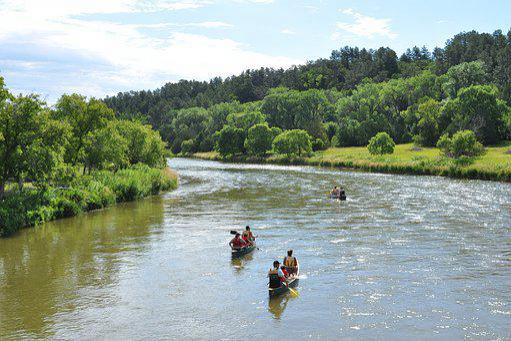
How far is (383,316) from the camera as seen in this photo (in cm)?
2239

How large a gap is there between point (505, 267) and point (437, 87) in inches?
6484

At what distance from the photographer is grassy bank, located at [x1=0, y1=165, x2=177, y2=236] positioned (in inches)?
1635

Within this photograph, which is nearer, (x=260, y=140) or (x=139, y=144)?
(x=139, y=144)

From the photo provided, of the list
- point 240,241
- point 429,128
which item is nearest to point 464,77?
point 429,128

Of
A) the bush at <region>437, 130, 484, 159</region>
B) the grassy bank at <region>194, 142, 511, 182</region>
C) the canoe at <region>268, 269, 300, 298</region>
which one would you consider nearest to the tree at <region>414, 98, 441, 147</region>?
the grassy bank at <region>194, 142, 511, 182</region>

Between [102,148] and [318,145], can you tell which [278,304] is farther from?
[318,145]

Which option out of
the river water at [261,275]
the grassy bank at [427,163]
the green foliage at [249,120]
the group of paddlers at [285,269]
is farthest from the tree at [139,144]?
the green foliage at [249,120]

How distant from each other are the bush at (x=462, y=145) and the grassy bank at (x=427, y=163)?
239 cm

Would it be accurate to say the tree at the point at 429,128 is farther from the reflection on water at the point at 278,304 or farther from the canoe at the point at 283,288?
the reflection on water at the point at 278,304

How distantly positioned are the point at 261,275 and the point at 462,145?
86502 mm

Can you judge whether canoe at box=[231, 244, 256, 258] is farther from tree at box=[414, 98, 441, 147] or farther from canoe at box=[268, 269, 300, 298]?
tree at box=[414, 98, 441, 147]

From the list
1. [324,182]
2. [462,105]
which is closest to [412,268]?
[324,182]

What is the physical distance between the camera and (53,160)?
43.7 meters

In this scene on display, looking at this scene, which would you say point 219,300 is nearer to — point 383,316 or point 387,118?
point 383,316
